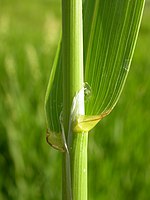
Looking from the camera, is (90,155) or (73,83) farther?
(90,155)

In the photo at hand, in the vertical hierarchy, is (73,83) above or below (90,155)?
above

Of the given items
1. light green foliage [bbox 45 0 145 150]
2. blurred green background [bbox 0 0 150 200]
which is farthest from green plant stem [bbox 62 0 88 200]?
blurred green background [bbox 0 0 150 200]

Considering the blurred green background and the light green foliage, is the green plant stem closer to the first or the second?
the light green foliage

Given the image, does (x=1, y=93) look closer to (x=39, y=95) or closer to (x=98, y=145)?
(x=39, y=95)

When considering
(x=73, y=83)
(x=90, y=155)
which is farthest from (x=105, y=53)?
(x=90, y=155)

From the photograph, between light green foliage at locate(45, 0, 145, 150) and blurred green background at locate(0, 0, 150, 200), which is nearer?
light green foliage at locate(45, 0, 145, 150)

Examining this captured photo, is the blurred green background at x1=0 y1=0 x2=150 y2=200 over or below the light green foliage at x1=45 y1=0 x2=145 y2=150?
below

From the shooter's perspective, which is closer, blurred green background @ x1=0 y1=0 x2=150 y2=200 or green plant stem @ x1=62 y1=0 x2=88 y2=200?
green plant stem @ x1=62 y1=0 x2=88 y2=200

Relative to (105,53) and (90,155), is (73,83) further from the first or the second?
(90,155)
